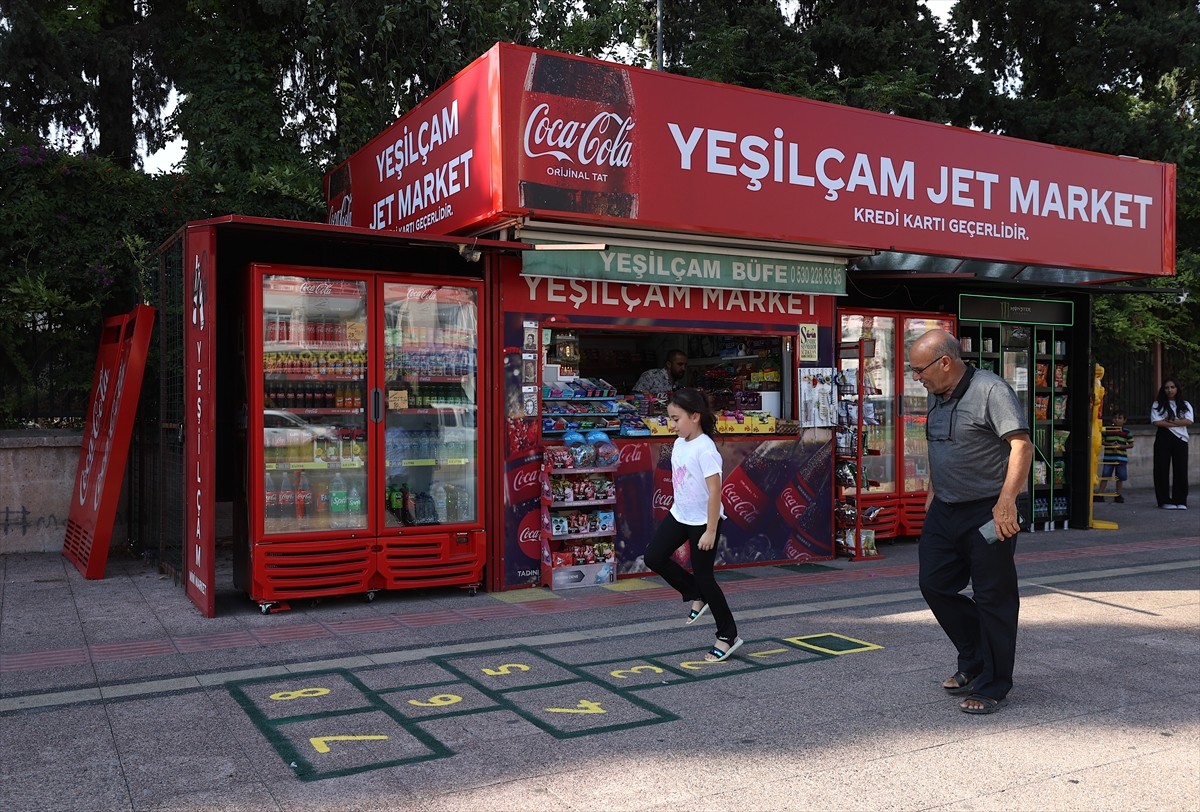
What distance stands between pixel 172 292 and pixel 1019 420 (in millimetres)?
7118

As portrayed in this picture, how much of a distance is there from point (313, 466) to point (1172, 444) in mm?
12497

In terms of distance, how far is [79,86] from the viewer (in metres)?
11.5

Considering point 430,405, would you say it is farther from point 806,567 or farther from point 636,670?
point 806,567

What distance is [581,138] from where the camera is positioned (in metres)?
7.61

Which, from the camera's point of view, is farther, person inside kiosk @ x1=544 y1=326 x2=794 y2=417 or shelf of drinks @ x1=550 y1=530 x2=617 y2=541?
person inside kiosk @ x1=544 y1=326 x2=794 y2=417

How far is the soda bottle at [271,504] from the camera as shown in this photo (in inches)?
288

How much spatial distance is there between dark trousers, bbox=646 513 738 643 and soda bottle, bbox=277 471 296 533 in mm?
3038

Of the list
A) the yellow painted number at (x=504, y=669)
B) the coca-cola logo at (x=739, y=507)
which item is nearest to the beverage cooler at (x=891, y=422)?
the coca-cola logo at (x=739, y=507)

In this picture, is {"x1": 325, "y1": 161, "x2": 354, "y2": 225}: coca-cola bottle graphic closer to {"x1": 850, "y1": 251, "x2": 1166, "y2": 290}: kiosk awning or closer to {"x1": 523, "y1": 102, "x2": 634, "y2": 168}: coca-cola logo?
{"x1": 523, "y1": 102, "x2": 634, "y2": 168}: coca-cola logo

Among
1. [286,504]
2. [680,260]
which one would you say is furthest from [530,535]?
[680,260]

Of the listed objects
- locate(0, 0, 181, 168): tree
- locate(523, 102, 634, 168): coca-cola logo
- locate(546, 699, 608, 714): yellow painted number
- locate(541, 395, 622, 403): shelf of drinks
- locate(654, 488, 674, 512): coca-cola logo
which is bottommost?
locate(546, 699, 608, 714): yellow painted number

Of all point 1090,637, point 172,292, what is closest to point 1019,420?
point 1090,637

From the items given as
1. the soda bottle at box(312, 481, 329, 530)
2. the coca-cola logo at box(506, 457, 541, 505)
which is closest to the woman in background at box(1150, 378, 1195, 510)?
the coca-cola logo at box(506, 457, 541, 505)

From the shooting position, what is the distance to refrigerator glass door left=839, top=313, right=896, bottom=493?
10352mm
